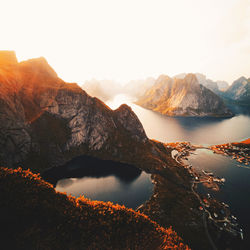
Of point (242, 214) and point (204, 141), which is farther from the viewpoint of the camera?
point (204, 141)

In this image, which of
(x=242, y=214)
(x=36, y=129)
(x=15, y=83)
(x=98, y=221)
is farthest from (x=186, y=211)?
(x=15, y=83)

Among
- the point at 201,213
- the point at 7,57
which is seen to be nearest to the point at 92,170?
the point at 201,213

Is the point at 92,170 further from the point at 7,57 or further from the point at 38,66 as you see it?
the point at 7,57

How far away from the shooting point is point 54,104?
135 meters

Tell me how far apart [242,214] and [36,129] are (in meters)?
152

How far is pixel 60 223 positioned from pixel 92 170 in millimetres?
80657

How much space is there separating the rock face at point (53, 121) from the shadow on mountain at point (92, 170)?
809 centimetres

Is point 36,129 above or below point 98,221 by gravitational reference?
below

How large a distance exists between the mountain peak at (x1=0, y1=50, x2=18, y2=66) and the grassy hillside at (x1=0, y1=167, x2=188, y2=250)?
16881 cm

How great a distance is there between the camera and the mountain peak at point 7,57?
142 meters

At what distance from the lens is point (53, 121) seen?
130500 mm

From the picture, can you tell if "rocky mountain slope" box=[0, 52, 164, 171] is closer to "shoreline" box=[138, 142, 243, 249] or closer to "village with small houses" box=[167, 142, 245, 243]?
"village with small houses" box=[167, 142, 245, 243]

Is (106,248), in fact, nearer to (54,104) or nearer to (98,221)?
(98,221)

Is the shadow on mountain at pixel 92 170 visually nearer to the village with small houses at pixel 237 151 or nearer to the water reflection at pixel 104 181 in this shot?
the water reflection at pixel 104 181
